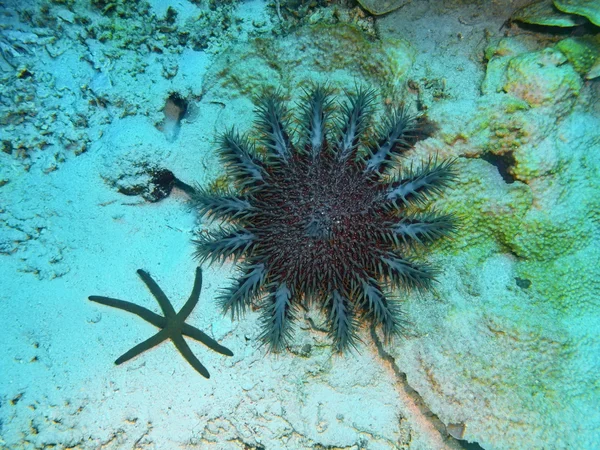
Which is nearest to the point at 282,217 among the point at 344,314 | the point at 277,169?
the point at 277,169

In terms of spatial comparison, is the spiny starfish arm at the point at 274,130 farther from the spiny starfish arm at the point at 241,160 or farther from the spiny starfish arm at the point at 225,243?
the spiny starfish arm at the point at 225,243

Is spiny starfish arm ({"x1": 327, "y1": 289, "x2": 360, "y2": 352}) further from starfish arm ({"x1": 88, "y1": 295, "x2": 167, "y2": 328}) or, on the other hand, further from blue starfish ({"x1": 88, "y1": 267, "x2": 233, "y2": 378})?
starfish arm ({"x1": 88, "y1": 295, "x2": 167, "y2": 328})

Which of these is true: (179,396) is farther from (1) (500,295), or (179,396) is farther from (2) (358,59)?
(2) (358,59)

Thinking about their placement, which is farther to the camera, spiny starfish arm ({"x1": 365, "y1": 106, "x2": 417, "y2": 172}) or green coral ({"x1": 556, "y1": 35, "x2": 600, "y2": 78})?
spiny starfish arm ({"x1": 365, "y1": 106, "x2": 417, "y2": 172})

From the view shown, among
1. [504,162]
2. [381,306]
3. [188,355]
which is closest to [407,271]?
[381,306]

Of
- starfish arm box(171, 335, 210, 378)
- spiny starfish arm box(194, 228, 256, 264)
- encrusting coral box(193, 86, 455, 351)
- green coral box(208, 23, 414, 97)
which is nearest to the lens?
encrusting coral box(193, 86, 455, 351)

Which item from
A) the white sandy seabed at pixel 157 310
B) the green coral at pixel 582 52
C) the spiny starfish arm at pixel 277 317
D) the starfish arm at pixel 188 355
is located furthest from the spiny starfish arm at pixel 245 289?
the green coral at pixel 582 52

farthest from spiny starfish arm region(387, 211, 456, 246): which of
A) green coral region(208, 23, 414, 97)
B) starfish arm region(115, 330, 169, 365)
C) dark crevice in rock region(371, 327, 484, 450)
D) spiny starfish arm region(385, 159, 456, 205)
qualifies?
starfish arm region(115, 330, 169, 365)
